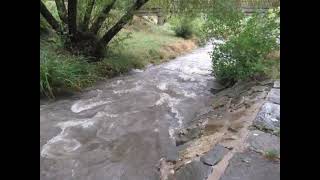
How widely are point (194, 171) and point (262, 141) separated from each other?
987 millimetres

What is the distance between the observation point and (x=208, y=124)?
692cm

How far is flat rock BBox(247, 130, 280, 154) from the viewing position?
4.86m

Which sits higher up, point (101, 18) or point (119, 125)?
point (101, 18)

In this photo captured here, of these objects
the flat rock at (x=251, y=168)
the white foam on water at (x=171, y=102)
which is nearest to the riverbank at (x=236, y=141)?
the flat rock at (x=251, y=168)

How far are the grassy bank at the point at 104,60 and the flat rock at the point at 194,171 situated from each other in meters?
5.09

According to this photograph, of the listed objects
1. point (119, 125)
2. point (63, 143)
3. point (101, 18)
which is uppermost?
point (101, 18)

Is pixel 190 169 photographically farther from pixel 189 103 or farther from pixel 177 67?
pixel 177 67

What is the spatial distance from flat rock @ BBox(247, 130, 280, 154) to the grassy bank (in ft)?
17.6

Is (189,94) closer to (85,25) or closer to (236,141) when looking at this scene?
(85,25)

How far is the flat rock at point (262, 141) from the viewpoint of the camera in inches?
191

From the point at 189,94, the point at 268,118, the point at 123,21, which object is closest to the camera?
the point at 268,118

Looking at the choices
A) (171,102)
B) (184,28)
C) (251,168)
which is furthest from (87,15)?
(184,28)

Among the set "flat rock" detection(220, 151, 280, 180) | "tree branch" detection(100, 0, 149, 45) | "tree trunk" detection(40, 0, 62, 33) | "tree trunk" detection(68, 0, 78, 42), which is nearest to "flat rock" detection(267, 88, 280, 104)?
"flat rock" detection(220, 151, 280, 180)

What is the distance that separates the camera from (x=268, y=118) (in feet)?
19.1
